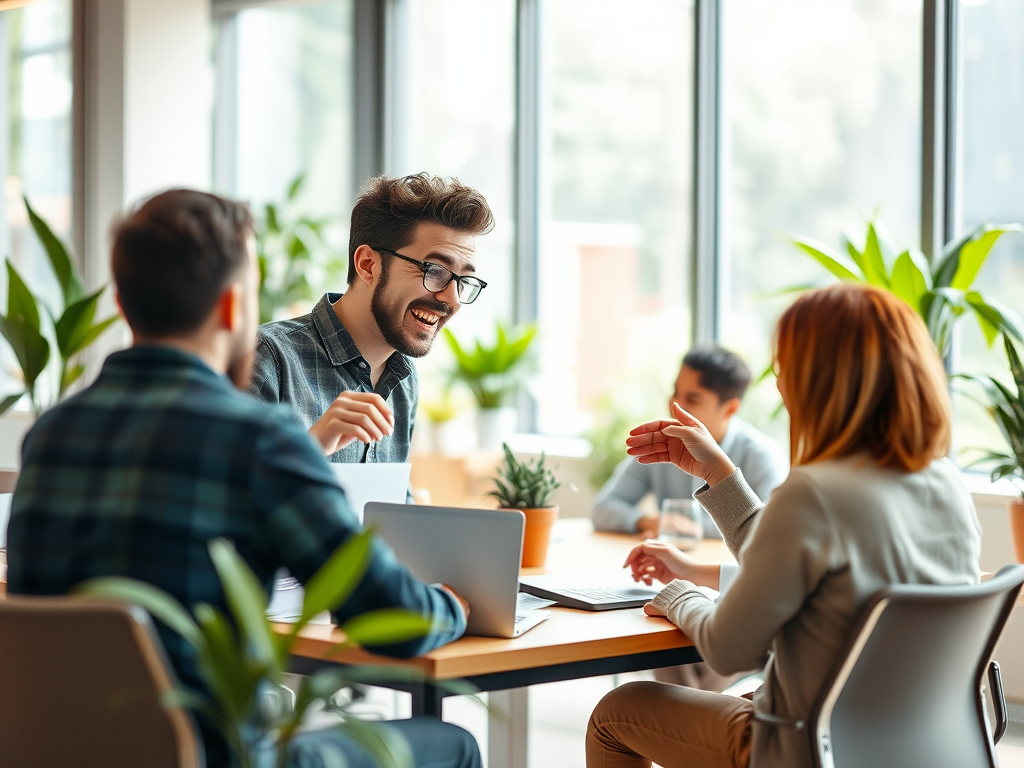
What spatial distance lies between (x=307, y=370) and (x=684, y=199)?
10.0 ft

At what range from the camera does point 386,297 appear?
257 cm

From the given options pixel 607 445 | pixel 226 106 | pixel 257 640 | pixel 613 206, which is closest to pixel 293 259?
pixel 226 106

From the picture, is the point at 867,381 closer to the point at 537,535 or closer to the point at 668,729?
the point at 668,729

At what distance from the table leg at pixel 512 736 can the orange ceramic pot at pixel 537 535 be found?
32 cm

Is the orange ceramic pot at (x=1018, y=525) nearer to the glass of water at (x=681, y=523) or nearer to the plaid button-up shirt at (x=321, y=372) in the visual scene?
the glass of water at (x=681, y=523)

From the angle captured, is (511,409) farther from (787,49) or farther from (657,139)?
(787,49)

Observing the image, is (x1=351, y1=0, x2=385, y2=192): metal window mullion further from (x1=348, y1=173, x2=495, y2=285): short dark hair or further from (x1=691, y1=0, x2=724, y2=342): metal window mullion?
(x1=348, y1=173, x2=495, y2=285): short dark hair

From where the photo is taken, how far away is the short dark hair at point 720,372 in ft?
11.2

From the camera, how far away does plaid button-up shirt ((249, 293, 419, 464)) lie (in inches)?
96.7

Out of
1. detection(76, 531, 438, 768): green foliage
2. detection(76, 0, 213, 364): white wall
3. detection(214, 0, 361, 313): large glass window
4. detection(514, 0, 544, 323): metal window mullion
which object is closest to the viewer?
detection(76, 531, 438, 768): green foliage

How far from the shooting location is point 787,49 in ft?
16.0

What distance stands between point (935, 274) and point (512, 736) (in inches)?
80.0

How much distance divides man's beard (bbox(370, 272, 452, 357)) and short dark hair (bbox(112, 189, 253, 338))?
3.59 feet

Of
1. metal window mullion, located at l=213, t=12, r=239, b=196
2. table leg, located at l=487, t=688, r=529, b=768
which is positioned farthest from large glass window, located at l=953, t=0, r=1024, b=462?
metal window mullion, located at l=213, t=12, r=239, b=196
